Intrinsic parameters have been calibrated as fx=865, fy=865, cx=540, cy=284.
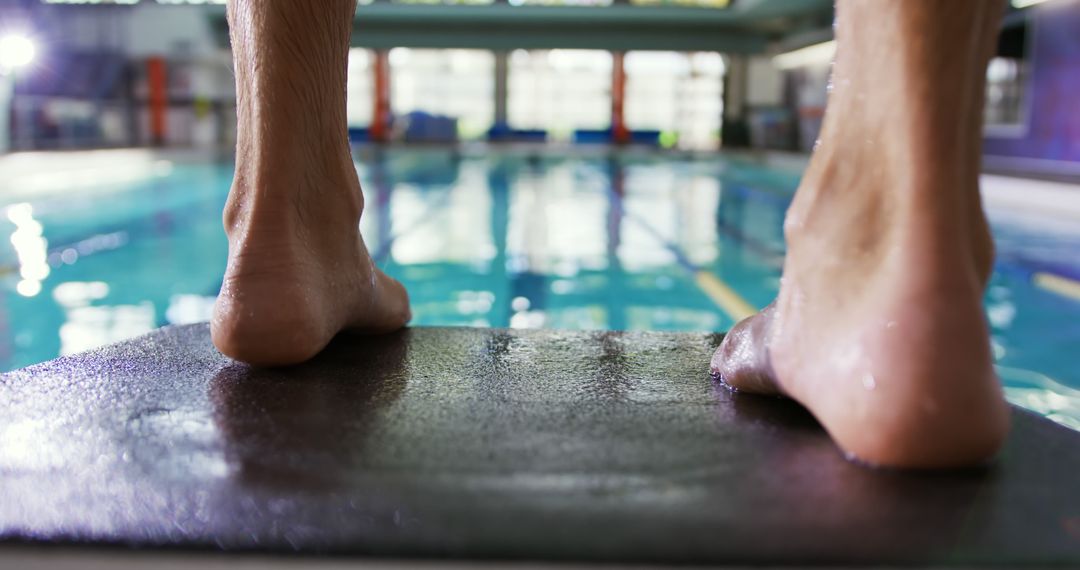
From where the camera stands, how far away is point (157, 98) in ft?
52.1

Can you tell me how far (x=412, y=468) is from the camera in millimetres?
605

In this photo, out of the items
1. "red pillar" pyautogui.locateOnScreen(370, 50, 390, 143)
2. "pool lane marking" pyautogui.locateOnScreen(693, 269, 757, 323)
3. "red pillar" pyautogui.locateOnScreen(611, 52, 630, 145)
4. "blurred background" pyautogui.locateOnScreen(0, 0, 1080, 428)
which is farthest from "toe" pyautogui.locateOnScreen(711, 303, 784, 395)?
"red pillar" pyautogui.locateOnScreen(370, 50, 390, 143)

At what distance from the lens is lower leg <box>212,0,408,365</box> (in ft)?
2.82

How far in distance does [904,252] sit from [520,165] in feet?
42.2

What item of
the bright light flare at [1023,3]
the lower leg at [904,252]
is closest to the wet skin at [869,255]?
the lower leg at [904,252]

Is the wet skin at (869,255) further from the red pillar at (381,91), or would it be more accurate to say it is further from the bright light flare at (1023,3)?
the red pillar at (381,91)

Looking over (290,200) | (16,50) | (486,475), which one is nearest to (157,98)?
(16,50)

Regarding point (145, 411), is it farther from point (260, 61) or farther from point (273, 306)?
point (260, 61)

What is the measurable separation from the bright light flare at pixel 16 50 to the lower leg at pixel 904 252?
1227 centimetres

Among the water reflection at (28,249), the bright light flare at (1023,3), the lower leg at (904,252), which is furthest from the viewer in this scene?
the bright light flare at (1023,3)

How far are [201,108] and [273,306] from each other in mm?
16377

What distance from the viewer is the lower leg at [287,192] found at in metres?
0.86

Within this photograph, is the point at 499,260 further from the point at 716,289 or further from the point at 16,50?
the point at 16,50

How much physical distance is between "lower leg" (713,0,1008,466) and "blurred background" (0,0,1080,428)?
0.52ft
